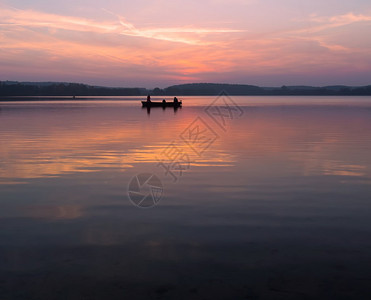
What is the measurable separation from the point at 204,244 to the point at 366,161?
12.4m

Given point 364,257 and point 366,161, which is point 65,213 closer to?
point 364,257

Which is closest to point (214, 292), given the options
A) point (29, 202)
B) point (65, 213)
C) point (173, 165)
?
point (65, 213)
